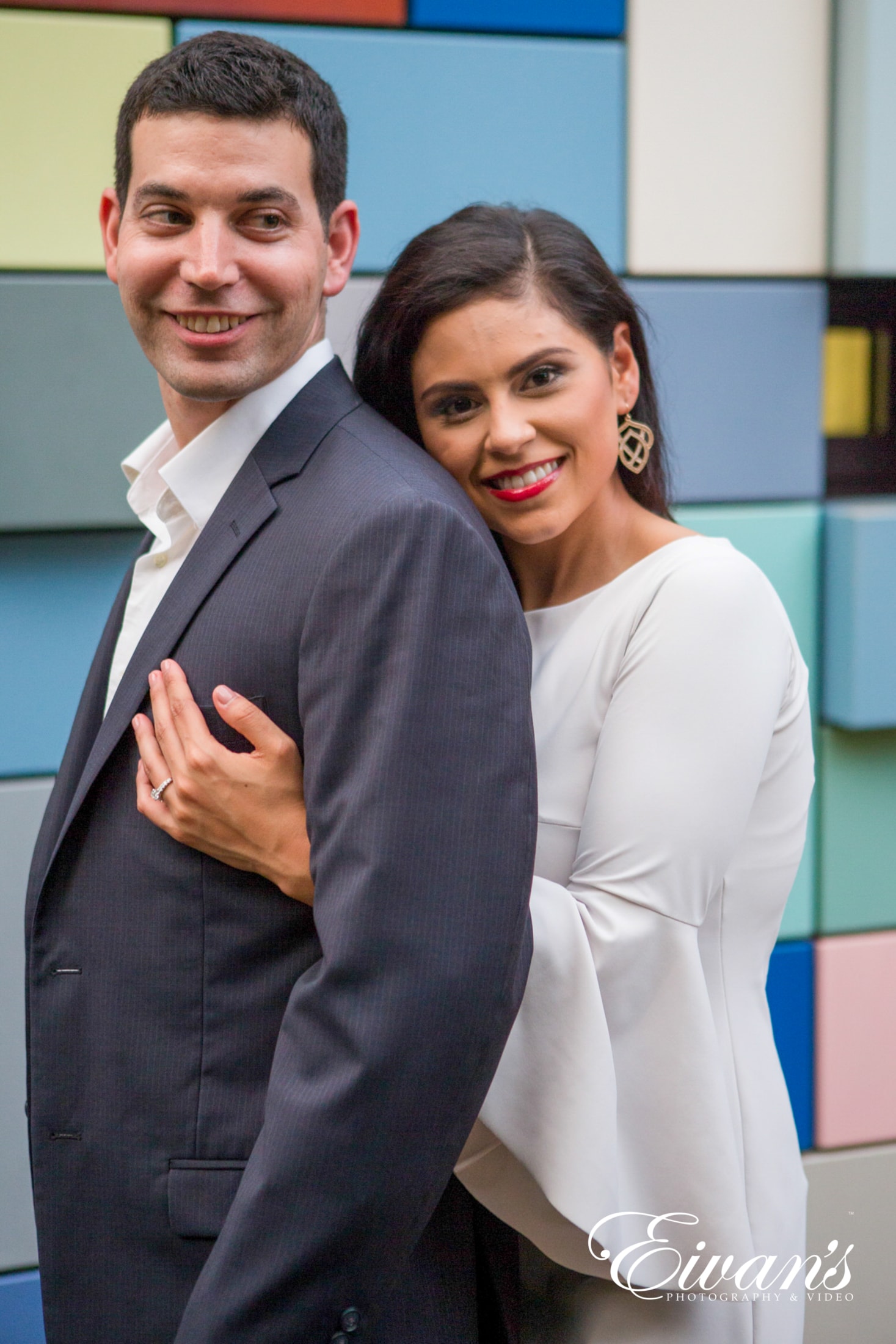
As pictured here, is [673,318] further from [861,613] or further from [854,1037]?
[854,1037]

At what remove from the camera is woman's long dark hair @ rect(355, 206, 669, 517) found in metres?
1.15

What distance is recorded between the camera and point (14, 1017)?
171 cm

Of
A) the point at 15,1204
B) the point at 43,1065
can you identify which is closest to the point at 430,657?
the point at 43,1065

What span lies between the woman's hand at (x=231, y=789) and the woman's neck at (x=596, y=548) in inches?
18.8

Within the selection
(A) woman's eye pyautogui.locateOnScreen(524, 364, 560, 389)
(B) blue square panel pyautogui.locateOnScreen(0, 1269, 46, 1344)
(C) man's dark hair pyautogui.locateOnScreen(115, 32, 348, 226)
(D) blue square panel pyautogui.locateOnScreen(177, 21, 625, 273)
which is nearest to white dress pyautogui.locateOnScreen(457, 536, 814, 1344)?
(A) woman's eye pyautogui.locateOnScreen(524, 364, 560, 389)

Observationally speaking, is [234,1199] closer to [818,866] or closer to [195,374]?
[195,374]

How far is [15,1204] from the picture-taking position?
1713 millimetres

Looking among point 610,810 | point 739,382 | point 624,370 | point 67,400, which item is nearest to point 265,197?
point 624,370

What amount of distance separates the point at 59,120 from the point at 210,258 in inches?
33.3

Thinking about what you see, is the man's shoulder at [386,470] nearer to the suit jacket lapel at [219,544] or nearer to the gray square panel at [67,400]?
the suit jacket lapel at [219,544]

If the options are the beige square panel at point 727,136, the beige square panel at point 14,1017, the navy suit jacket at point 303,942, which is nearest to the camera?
the navy suit jacket at point 303,942

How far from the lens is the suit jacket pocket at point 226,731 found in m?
0.89

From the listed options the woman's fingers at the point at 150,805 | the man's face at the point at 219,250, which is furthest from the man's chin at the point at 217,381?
the woman's fingers at the point at 150,805

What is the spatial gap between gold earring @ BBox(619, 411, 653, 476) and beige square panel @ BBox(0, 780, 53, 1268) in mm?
982
